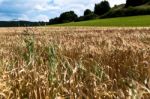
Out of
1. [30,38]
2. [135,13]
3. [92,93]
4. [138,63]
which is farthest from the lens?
[135,13]

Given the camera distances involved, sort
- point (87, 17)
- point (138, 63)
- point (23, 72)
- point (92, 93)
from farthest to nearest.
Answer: point (87, 17) < point (138, 63) < point (23, 72) < point (92, 93)

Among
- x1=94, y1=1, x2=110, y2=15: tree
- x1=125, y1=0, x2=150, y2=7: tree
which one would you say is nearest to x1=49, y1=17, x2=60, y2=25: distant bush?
x1=94, y1=1, x2=110, y2=15: tree

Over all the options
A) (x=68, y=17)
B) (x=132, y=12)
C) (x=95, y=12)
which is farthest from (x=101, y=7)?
(x=132, y=12)

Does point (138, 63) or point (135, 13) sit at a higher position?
point (138, 63)

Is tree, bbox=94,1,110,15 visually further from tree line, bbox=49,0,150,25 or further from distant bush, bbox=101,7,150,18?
distant bush, bbox=101,7,150,18

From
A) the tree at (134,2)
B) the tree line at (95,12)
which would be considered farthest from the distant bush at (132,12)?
the tree at (134,2)

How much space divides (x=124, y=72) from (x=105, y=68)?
1.07 ft

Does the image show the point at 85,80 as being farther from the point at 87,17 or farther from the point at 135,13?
the point at 87,17

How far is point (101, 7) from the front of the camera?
526ft

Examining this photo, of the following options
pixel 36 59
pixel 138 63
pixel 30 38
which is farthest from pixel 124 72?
pixel 30 38

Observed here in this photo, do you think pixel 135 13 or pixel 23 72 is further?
pixel 135 13

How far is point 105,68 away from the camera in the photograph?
27.9ft

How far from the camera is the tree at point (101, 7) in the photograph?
A: 157 metres

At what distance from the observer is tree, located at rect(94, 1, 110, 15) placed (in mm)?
157000
